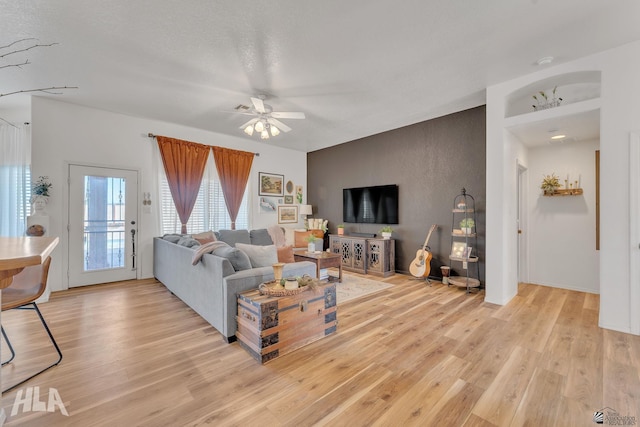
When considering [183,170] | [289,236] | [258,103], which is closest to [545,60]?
[258,103]

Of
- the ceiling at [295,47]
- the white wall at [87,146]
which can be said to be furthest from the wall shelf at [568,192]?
the white wall at [87,146]

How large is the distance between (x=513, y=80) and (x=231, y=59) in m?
3.48

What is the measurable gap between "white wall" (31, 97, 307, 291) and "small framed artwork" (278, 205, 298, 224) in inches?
88.5

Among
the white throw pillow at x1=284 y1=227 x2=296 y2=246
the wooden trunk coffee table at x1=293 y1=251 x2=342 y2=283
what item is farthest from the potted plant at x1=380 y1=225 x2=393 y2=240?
the white throw pillow at x1=284 y1=227 x2=296 y2=246

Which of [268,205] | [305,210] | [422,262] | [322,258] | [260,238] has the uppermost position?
[268,205]

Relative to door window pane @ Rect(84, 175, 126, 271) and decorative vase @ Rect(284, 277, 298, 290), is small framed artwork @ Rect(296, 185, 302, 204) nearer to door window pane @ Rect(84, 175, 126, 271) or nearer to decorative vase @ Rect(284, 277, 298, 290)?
door window pane @ Rect(84, 175, 126, 271)

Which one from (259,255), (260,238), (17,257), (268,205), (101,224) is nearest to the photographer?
(17,257)

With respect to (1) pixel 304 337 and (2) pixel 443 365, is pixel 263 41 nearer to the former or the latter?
(1) pixel 304 337

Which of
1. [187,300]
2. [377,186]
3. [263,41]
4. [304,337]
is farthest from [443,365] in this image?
[377,186]

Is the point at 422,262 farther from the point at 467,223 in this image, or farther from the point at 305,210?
the point at 305,210

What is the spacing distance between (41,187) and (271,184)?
403cm

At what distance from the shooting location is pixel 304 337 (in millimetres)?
2514

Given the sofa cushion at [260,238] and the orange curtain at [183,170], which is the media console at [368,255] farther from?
the orange curtain at [183,170]

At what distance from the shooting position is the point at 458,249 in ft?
14.6
